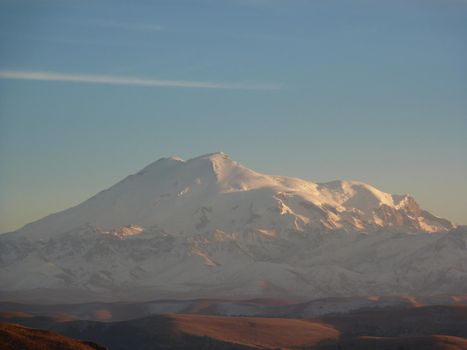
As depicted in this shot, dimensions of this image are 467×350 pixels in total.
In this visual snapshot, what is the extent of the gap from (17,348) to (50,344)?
5.08 meters

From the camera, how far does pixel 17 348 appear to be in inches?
4914

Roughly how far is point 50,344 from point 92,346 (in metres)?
5.90

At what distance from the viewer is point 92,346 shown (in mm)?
133500

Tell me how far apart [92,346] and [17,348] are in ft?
35.9

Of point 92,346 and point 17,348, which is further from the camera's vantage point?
point 92,346

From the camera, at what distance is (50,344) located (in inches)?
5084
